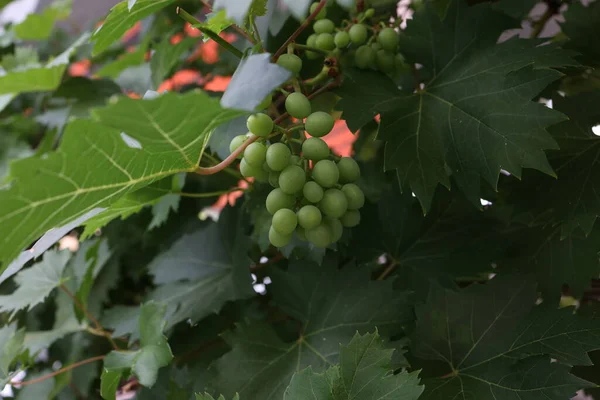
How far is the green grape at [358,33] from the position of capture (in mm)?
532

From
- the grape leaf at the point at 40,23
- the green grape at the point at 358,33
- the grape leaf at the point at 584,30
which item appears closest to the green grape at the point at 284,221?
the green grape at the point at 358,33

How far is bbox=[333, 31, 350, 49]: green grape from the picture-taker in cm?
Answer: 53

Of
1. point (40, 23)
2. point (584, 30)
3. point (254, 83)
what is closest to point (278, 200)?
point (254, 83)

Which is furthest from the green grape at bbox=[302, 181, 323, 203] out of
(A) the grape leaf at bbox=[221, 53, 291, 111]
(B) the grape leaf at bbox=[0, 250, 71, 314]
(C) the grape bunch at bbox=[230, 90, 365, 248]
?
(B) the grape leaf at bbox=[0, 250, 71, 314]

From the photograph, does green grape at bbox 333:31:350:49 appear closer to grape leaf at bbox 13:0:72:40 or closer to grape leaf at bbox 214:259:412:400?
grape leaf at bbox 214:259:412:400

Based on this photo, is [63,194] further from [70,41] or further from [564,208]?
[70,41]

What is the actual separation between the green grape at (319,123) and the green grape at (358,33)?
152 millimetres

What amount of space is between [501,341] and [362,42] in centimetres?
33

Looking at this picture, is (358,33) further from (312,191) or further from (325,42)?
(312,191)

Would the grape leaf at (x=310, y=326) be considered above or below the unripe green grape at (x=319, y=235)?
below

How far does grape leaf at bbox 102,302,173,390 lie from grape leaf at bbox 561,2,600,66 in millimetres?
558

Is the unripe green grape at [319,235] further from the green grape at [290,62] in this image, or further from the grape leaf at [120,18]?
the grape leaf at [120,18]

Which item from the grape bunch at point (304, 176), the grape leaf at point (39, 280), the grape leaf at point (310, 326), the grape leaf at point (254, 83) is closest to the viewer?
the grape leaf at point (254, 83)

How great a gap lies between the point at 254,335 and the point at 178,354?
188mm
